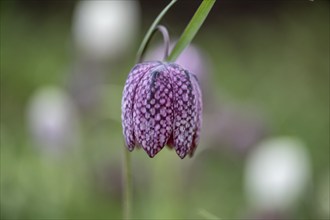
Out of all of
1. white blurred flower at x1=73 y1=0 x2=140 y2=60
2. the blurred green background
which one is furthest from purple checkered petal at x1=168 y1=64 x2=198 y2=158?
white blurred flower at x1=73 y1=0 x2=140 y2=60

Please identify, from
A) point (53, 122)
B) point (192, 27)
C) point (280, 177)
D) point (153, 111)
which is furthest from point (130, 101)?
point (53, 122)

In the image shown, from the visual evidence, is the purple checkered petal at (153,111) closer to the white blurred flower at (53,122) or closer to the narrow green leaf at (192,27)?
the narrow green leaf at (192,27)

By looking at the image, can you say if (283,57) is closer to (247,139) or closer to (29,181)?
(247,139)

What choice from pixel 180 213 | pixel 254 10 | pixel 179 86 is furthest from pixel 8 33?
→ pixel 254 10

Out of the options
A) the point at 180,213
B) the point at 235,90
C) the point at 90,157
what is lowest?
the point at 180,213

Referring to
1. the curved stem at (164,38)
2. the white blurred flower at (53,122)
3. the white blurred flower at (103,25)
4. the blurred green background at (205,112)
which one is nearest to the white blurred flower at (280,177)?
the blurred green background at (205,112)

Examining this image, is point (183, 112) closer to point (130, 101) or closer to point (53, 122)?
point (130, 101)
